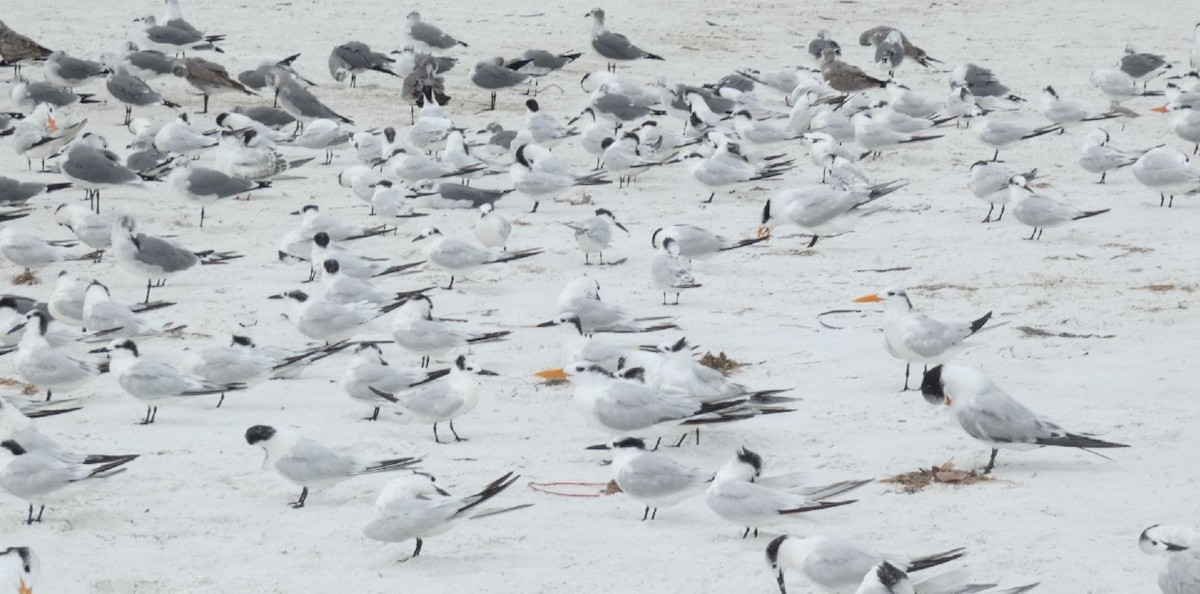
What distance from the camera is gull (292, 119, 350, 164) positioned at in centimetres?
1602

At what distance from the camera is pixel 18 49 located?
61.5 ft

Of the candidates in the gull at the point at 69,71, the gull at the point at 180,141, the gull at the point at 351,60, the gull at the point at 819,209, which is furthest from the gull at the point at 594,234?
the gull at the point at 69,71

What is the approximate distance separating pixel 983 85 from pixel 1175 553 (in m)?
12.4

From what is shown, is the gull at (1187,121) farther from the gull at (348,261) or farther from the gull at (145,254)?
the gull at (145,254)

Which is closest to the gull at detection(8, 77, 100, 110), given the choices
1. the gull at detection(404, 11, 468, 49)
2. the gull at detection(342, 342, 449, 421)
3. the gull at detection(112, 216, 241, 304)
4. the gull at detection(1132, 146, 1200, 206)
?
the gull at detection(404, 11, 468, 49)

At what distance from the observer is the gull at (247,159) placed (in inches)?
584

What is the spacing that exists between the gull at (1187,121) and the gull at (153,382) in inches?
398

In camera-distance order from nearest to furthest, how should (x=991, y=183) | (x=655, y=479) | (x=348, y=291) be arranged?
1. (x=655, y=479)
2. (x=348, y=291)
3. (x=991, y=183)

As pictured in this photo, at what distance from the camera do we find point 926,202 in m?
13.8

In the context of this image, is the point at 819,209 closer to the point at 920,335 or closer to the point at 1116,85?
the point at 920,335

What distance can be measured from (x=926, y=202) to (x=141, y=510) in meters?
8.20

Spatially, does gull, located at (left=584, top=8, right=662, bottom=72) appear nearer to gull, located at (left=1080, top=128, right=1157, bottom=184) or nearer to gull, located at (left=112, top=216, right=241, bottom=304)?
gull, located at (left=1080, top=128, right=1157, bottom=184)

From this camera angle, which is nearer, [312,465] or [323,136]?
[312,465]

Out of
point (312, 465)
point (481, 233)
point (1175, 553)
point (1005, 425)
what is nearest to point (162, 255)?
point (481, 233)
